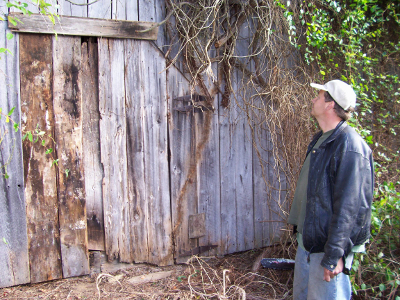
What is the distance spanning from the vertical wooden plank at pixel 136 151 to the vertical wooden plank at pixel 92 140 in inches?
10.9

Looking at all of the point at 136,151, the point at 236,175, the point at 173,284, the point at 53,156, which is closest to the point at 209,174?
the point at 236,175

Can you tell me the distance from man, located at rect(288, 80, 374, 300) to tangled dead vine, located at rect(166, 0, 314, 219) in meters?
1.04

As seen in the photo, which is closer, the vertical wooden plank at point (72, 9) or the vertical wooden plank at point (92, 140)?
the vertical wooden plank at point (72, 9)

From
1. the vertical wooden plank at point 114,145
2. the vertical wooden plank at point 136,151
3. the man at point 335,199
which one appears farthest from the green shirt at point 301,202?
the vertical wooden plank at point 114,145

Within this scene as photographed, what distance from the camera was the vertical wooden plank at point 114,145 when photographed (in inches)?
119

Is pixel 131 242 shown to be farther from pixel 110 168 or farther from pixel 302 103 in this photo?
pixel 302 103

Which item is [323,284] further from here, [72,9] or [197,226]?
[72,9]

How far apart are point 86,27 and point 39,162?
4.18 ft

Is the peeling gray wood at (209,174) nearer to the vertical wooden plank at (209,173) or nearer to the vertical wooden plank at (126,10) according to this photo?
the vertical wooden plank at (209,173)

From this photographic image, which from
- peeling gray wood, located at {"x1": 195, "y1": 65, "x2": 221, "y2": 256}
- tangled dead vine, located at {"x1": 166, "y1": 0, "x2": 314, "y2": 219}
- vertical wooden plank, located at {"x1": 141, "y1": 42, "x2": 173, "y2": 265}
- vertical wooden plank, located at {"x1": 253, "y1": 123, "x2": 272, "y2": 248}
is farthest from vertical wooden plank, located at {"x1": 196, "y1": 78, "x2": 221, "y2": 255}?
vertical wooden plank, located at {"x1": 253, "y1": 123, "x2": 272, "y2": 248}

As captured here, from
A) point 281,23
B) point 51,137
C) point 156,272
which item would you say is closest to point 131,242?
point 156,272

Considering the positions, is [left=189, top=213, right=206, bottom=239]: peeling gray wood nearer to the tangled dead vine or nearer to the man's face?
the tangled dead vine

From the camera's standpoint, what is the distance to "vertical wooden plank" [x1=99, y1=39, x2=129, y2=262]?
9.91 ft

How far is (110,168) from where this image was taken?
10.1 feet
